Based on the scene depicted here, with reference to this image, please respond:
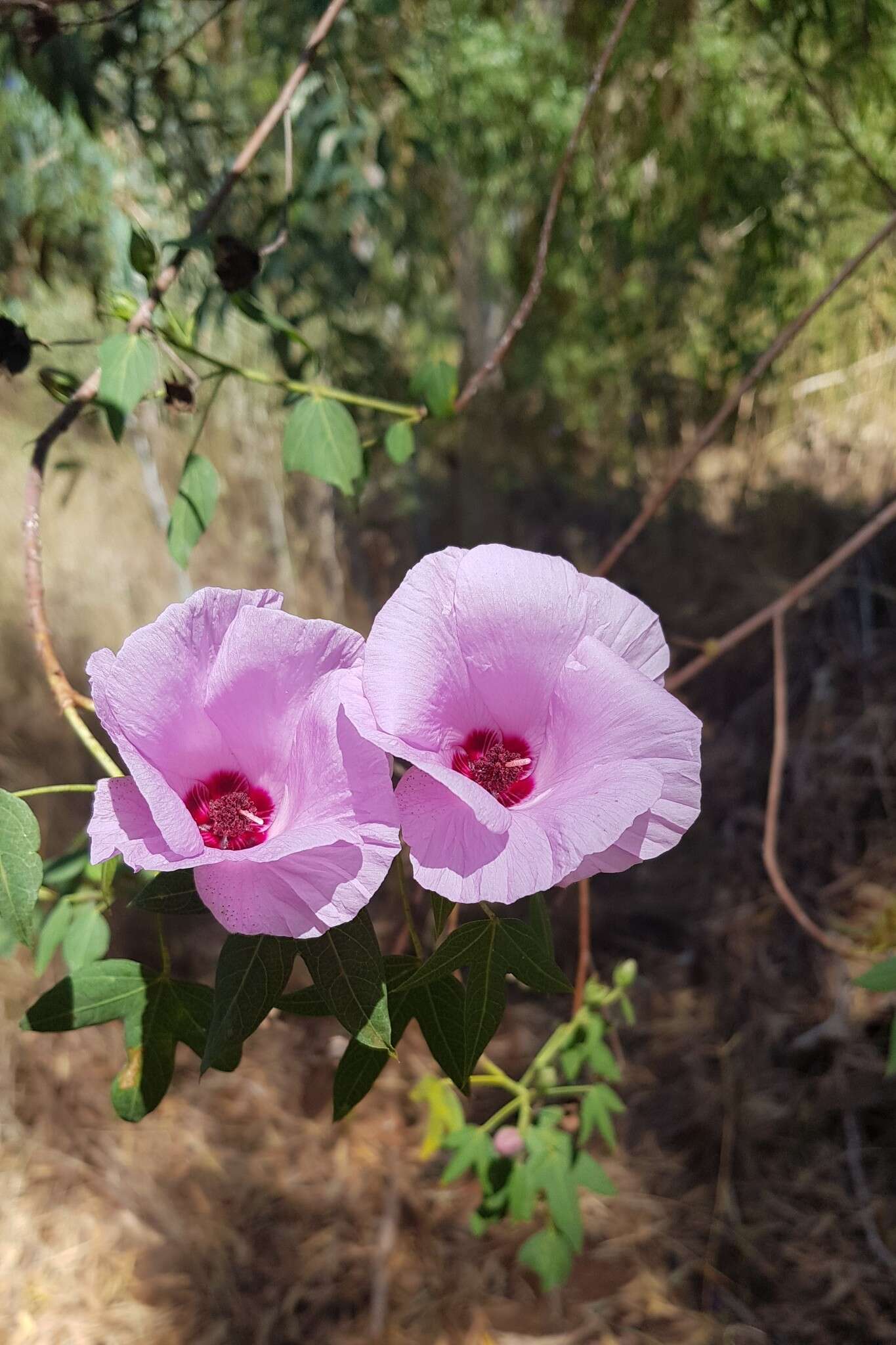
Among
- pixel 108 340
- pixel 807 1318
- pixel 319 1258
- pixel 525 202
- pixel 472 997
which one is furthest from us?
pixel 525 202

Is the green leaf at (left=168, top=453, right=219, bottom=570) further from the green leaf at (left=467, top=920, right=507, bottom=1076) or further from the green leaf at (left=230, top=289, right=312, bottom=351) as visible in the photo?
the green leaf at (left=467, top=920, right=507, bottom=1076)

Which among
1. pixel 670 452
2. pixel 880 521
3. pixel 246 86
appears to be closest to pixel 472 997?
pixel 880 521

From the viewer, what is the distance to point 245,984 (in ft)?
1.65

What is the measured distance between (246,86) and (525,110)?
719mm

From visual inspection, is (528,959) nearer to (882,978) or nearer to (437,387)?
(882,978)

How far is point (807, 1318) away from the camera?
188cm

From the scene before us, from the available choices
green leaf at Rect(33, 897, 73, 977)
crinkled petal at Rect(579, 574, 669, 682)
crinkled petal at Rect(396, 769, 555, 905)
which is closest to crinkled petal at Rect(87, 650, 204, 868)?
crinkled petal at Rect(396, 769, 555, 905)

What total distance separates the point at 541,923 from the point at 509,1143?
0.80 m

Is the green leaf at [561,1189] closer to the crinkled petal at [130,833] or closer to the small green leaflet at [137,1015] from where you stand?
the small green leaflet at [137,1015]

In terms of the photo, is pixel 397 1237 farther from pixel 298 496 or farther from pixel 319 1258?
pixel 298 496

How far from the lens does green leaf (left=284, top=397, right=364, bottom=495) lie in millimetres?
882

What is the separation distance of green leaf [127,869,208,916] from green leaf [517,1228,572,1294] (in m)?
1.04

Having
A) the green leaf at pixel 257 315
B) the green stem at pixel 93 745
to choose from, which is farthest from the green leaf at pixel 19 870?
the green leaf at pixel 257 315

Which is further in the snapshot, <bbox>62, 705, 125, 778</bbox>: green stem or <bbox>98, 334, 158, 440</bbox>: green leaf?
<bbox>98, 334, 158, 440</bbox>: green leaf
